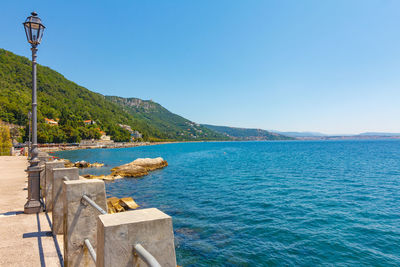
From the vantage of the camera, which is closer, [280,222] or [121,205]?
[280,222]

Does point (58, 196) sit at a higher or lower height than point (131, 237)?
lower

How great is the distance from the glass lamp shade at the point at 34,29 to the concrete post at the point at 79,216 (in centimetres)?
725

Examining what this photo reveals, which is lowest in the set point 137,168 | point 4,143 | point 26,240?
point 137,168

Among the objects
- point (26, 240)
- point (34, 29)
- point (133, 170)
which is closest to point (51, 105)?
point (133, 170)

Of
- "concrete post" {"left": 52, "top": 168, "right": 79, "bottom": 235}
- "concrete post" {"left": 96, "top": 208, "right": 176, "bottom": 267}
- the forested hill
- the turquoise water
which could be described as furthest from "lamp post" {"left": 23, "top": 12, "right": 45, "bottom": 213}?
the forested hill

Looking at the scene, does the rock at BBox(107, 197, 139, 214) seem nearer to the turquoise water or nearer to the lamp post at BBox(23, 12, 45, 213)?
the turquoise water

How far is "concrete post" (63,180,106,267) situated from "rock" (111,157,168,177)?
97.9 feet

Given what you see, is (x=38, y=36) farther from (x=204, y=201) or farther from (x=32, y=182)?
(x=204, y=201)

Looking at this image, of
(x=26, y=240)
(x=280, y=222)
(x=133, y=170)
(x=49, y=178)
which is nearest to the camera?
(x=26, y=240)

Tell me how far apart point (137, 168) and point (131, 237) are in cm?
3423

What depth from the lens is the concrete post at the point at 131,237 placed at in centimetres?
200

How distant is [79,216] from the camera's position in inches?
161

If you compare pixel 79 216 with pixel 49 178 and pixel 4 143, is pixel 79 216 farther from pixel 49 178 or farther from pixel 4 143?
pixel 4 143

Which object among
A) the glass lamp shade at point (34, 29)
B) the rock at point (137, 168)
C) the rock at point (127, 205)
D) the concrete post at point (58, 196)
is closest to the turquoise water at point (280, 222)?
the rock at point (127, 205)
